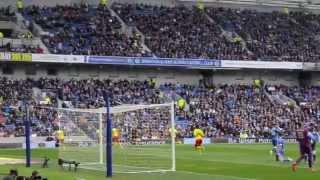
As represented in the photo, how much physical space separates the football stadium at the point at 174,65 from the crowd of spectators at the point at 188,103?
116 millimetres

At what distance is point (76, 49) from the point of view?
67.1 metres

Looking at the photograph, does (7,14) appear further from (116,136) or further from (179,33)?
(116,136)

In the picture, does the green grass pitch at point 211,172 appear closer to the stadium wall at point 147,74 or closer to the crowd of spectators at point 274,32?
the stadium wall at point 147,74

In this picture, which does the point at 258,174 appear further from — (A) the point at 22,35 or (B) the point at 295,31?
(B) the point at 295,31

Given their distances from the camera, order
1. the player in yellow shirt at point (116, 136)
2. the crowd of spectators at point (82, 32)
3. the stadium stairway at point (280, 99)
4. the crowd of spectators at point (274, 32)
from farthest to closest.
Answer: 1. the crowd of spectators at point (274, 32)
2. the stadium stairway at point (280, 99)
3. the crowd of spectators at point (82, 32)
4. the player in yellow shirt at point (116, 136)

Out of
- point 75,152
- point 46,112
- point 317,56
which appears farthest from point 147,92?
point 75,152

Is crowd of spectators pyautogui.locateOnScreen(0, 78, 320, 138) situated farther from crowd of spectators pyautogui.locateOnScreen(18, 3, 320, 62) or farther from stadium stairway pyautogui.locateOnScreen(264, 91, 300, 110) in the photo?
crowd of spectators pyautogui.locateOnScreen(18, 3, 320, 62)

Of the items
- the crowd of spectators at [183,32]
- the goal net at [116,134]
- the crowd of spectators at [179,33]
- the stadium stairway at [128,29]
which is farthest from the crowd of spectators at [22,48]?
the goal net at [116,134]

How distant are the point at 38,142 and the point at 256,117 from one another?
2378cm

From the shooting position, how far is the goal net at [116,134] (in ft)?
102

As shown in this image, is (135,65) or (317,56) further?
(317,56)

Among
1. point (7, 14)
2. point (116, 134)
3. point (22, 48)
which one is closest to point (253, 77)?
point (22, 48)

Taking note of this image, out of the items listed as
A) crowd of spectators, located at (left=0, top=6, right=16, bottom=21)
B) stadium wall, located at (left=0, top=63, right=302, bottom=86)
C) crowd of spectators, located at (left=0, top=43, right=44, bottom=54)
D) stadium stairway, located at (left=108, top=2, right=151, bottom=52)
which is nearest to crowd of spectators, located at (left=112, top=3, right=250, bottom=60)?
stadium stairway, located at (left=108, top=2, right=151, bottom=52)

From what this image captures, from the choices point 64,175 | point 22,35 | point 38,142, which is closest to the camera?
point 64,175
